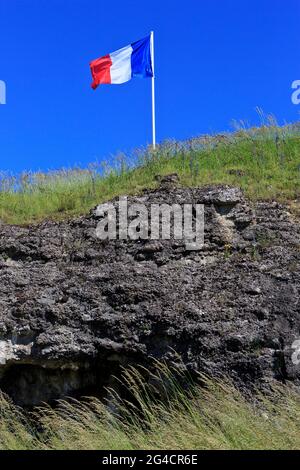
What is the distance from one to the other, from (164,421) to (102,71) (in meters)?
9.46

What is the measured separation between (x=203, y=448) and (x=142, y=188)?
12.7ft

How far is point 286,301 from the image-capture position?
6141mm

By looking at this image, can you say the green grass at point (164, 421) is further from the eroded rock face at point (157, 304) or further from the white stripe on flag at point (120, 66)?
the white stripe on flag at point (120, 66)

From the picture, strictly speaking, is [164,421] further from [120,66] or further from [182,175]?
[120,66]

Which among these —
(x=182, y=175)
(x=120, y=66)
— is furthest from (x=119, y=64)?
(x=182, y=175)

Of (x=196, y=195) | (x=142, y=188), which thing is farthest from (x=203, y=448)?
(x=142, y=188)

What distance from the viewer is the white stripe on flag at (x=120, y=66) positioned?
13.3 metres

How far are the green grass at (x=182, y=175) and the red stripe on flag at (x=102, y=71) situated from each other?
352 centimetres

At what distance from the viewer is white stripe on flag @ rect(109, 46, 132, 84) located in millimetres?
13305

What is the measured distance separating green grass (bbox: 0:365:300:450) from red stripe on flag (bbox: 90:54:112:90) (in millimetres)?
8671

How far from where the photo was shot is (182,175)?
833cm

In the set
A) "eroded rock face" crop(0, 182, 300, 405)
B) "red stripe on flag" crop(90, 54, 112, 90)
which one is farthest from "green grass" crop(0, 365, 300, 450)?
"red stripe on flag" crop(90, 54, 112, 90)

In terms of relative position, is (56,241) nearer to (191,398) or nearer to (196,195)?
(196,195)

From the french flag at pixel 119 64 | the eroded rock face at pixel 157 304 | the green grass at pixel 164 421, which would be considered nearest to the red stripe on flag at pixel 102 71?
the french flag at pixel 119 64
